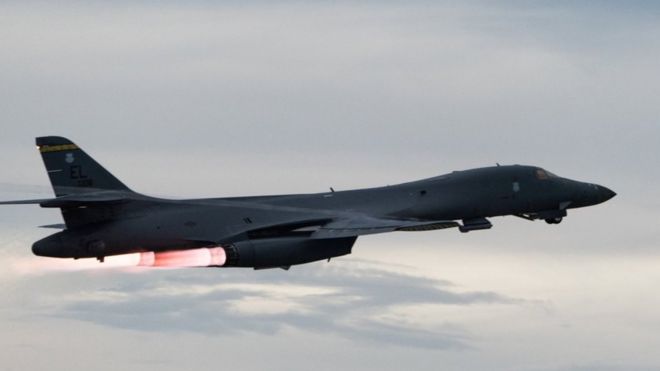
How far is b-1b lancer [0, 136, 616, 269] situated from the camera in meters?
59.1

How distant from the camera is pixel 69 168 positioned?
6000 centimetres

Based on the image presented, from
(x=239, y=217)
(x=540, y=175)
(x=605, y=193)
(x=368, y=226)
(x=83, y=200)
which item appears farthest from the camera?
(x=605, y=193)

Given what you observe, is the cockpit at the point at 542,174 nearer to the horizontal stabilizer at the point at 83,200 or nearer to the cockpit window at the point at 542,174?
the cockpit window at the point at 542,174

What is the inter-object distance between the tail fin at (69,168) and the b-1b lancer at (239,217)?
0.03 meters

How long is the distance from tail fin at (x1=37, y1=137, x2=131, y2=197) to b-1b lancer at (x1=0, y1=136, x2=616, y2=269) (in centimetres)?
3

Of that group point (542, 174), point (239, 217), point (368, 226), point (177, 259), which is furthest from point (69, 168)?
point (542, 174)

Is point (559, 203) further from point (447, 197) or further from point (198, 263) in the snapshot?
point (198, 263)

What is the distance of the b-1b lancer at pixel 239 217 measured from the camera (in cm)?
5909

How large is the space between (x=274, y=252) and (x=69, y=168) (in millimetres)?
7524

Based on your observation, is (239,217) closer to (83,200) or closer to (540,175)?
(83,200)

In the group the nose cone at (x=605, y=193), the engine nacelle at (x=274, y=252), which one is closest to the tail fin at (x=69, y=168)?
the engine nacelle at (x=274, y=252)

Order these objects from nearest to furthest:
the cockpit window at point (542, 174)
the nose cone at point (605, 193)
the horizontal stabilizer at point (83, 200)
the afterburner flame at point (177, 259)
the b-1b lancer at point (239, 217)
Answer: the horizontal stabilizer at point (83, 200) → the b-1b lancer at point (239, 217) → the afterburner flame at point (177, 259) → the cockpit window at point (542, 174) → the nose cone at point (605, 193)

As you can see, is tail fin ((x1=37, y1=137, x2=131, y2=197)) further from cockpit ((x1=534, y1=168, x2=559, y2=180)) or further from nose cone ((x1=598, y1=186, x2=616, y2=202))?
nose cone ((x1=598, y1=186, x2=616, y2=202))

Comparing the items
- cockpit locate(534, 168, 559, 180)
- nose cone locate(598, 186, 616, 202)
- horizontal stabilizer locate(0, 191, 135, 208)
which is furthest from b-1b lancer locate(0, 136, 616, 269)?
nose cone locate(598, 186, 616, 202)
